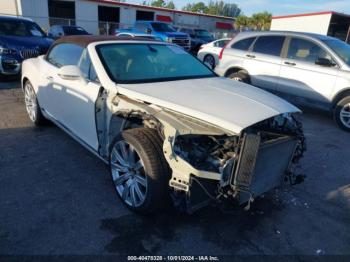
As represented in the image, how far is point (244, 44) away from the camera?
7605 mm

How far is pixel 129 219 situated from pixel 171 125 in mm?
1098

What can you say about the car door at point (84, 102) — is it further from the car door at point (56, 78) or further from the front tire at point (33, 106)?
the front tire at point (33, 106)

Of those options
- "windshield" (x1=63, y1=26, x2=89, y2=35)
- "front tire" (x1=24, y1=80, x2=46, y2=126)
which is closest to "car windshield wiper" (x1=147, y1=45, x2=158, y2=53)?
"front tire" (x1=24, y1=80, x2=46, y2=126)

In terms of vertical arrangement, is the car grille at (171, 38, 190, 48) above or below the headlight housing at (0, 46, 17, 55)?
below

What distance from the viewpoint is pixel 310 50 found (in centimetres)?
642

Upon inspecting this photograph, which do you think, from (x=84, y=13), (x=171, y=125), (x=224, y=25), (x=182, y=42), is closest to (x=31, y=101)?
(x=171, y=125)

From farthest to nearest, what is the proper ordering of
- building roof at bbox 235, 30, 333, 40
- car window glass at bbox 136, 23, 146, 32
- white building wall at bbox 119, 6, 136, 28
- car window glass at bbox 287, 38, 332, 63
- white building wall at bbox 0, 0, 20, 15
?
white building wall at bbox 119, 6, 136, 28 < white building wall at bbox 0, 0, 20, 15 < car window glass at bbox 136, 23, 146, 32 < building roof at bbox 235, 30, 333, 40 < car window glass at bbox 287, 38, 332, 63

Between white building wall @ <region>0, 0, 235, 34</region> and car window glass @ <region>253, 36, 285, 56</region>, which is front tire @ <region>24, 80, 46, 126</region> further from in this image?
white building wall @ <region>0, 0, 235, 34</region>

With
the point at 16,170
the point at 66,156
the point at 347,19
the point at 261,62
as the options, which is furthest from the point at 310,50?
the point at 347,19

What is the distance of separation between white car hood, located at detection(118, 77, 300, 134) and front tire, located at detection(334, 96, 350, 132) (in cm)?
327

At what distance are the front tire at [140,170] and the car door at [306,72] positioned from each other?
469 cm

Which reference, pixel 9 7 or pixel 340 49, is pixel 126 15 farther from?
pixel 340 49

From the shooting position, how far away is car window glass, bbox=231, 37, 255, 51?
7492 millimetres

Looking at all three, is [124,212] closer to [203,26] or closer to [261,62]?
[261,62]
